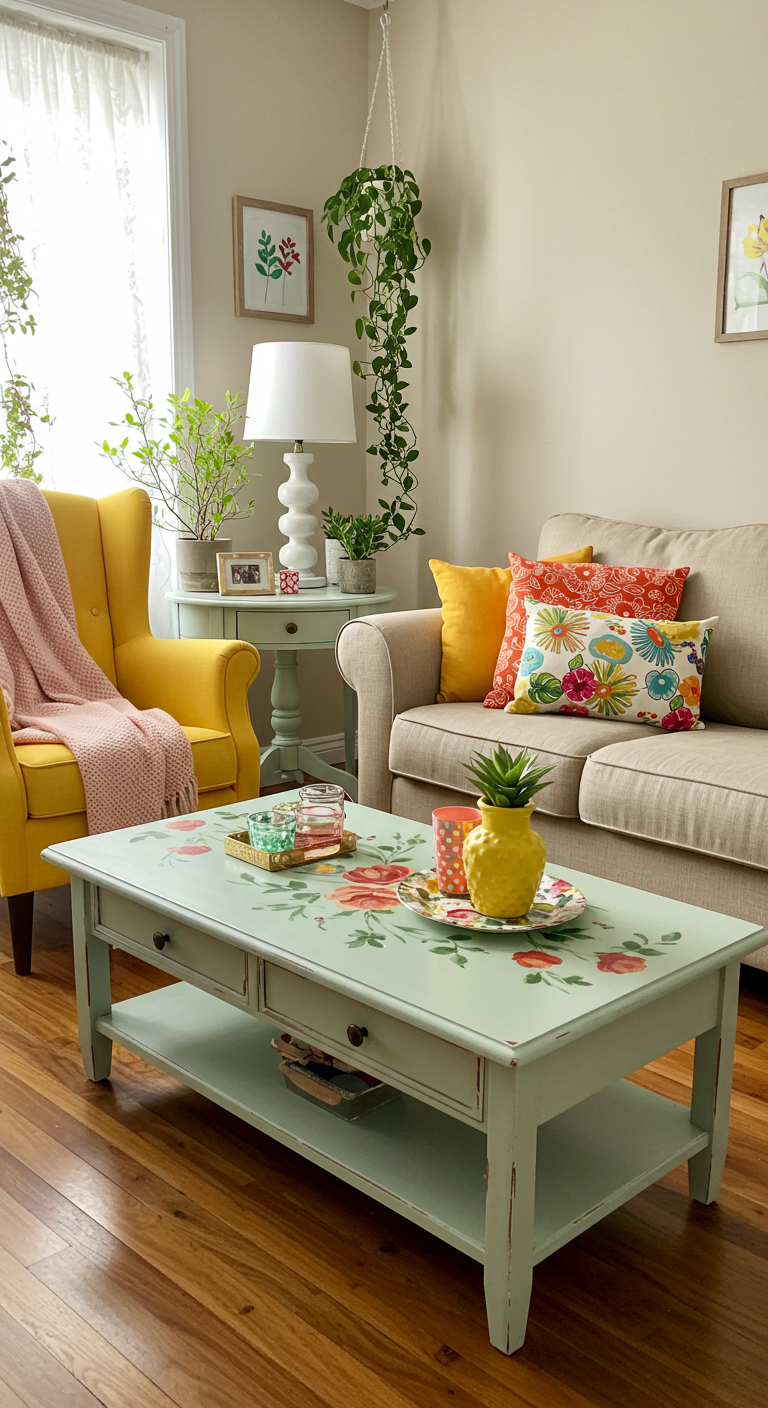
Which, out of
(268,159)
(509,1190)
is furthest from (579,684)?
(268,159)

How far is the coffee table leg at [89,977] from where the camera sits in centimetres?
186

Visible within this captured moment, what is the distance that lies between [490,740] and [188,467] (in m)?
1.57

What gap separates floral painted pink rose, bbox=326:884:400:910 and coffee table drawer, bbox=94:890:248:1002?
6.1 inches

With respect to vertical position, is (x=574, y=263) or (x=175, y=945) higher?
(x=574, y=263)

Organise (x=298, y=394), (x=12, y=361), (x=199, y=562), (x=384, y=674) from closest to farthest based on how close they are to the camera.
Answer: (x=384, y=674)
(x=12, y=361)
(x=298, y=394)
(x=199, y=562)

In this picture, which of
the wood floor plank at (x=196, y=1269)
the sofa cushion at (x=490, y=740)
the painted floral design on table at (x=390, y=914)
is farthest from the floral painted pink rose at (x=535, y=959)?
the sofa cushion at (x=490, y=740)

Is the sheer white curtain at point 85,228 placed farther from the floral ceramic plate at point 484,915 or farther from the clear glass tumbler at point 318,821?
the floral ceramic plate at point 484,915

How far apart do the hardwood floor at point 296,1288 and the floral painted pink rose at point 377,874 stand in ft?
1.46

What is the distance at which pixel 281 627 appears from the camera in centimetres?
322

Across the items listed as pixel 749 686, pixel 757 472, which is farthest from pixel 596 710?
pixel 757 472

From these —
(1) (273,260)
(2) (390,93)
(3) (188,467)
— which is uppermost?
(2) (390,93)

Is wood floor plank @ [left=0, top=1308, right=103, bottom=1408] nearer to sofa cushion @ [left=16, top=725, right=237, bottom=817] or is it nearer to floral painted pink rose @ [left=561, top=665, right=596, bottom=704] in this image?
sofa cushion @ [left=16, top=725, right=237, bottom=817]

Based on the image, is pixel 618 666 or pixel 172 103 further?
pixel 172 103

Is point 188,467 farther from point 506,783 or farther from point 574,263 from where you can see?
point 506,783
